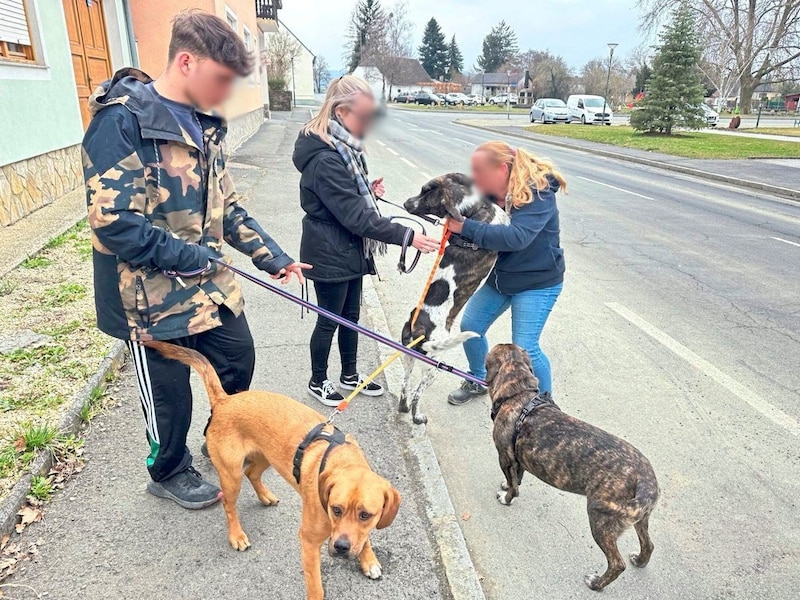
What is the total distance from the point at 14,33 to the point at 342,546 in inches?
379

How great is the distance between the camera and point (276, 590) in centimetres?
250

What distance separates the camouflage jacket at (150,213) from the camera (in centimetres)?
218

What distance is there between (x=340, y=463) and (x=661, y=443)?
2.48 meters

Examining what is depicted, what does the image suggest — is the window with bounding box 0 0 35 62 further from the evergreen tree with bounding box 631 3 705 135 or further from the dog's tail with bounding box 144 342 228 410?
the evergreen tree with bounding box 631 3 705 135

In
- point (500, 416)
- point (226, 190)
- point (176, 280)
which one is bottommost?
point (500, 416)

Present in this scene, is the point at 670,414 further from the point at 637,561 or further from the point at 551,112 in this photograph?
the point at 551,112

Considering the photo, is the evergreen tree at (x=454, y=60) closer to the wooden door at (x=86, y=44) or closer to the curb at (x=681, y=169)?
the curb at (x=681, y=169)

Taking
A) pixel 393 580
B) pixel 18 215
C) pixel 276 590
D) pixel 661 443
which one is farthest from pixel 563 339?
pixel 18 215

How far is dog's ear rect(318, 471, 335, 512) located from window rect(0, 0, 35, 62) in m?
8.62

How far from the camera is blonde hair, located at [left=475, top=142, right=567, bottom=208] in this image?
10.7 feet

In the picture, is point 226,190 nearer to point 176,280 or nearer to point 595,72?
point 176,280

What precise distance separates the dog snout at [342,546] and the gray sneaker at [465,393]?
2181 mm

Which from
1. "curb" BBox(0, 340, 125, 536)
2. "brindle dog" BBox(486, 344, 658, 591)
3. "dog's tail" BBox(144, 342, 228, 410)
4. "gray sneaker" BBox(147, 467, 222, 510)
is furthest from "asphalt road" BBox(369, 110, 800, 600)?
"curb" BBox(0, 340, 125, 536)

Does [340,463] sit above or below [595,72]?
below
